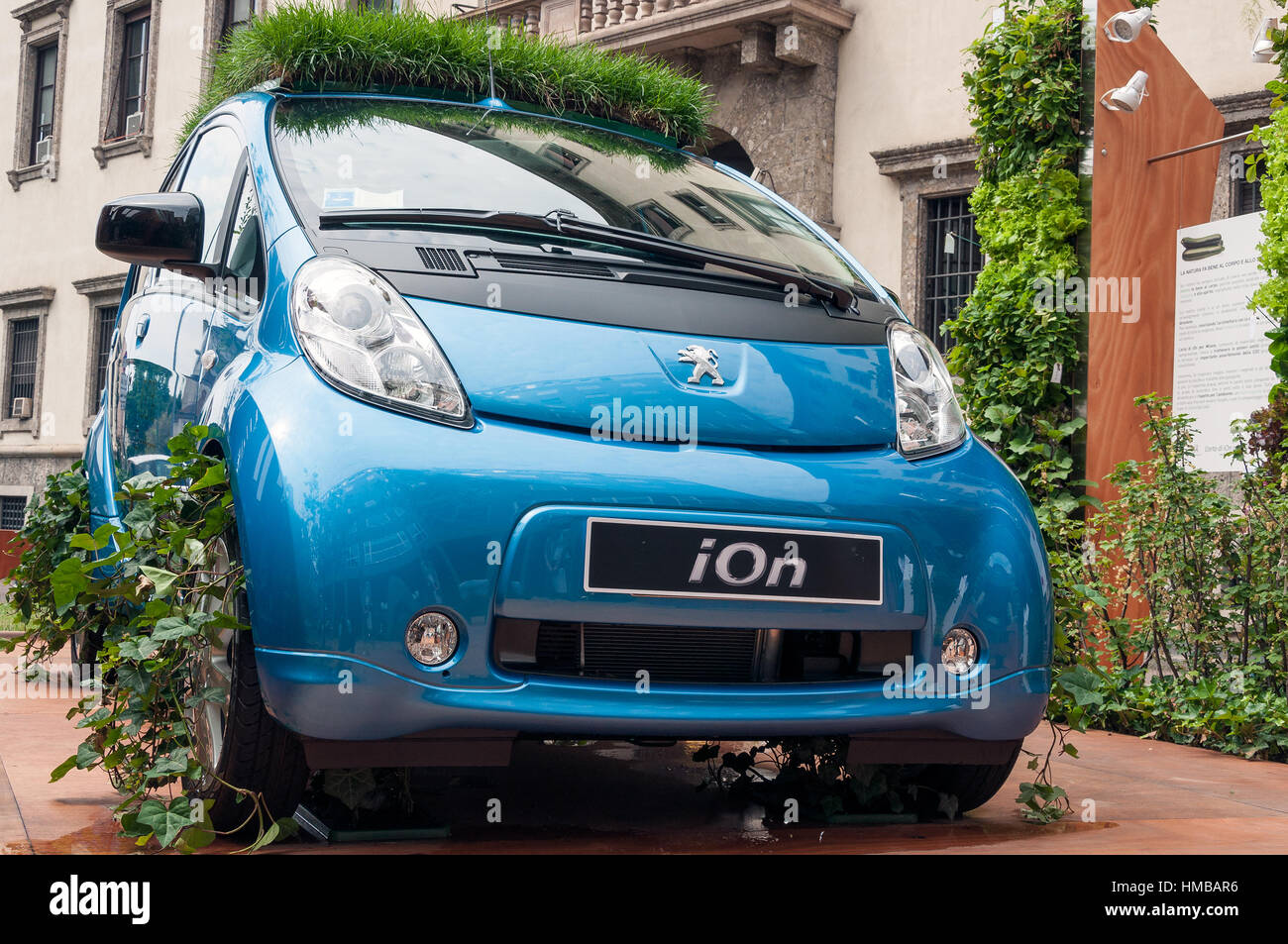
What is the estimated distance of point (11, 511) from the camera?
24062 millimetres

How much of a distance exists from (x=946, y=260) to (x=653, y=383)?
11.5m

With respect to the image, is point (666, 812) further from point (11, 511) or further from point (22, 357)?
point (22, 357)

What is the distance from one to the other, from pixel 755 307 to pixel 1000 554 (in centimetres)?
70

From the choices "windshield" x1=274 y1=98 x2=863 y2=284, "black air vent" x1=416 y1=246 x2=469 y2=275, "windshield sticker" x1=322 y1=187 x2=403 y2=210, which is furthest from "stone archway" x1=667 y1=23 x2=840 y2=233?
"black air vent" x1=416 y1=246 x2=469 y2=275

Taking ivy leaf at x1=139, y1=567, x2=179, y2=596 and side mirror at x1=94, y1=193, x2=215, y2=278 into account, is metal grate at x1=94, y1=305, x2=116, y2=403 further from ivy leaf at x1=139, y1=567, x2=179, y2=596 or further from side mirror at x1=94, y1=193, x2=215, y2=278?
ivy leaf at x1=139, y1=567, x2=179, y2=596

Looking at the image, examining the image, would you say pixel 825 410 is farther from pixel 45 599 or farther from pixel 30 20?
pixel 30 20

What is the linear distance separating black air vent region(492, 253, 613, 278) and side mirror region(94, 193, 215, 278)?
851 mm

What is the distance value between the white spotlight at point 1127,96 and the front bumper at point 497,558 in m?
4.02

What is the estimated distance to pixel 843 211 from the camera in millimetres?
14352

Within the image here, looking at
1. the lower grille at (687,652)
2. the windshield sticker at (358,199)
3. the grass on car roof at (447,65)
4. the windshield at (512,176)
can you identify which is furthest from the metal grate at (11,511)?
the lower grille at (687,652)

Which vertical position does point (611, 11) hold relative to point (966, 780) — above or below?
above

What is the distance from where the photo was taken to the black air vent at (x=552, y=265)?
2.78 meters

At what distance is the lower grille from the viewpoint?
250cm

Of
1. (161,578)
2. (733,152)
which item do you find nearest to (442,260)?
(161,578)
